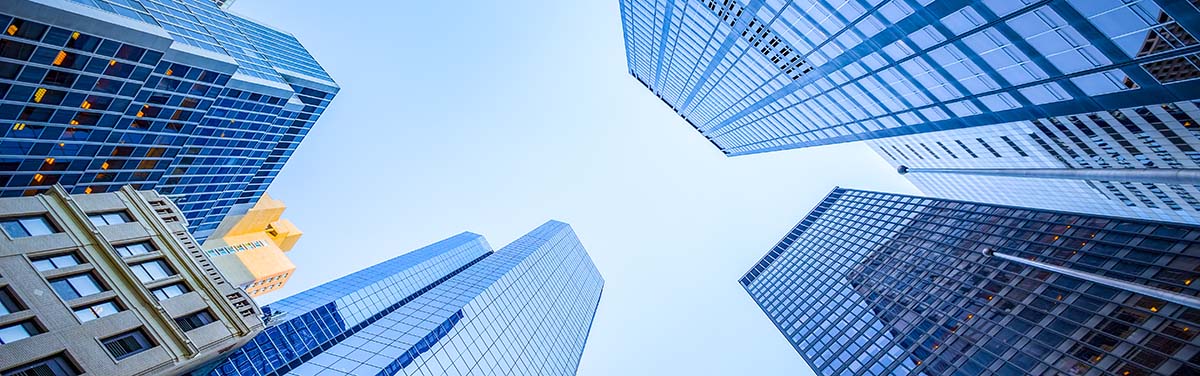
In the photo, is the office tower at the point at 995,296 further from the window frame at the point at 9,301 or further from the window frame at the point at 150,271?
the window frame at the point at 9,301

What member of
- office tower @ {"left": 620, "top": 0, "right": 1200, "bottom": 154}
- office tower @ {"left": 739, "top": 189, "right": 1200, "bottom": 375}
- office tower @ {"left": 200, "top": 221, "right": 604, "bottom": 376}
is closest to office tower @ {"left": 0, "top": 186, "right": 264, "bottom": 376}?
office tower @ {"left": 200, "top": 221, "right": 604, "bottom": 376}

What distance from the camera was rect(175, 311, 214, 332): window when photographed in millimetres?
25297

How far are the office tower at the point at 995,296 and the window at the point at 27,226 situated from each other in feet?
210

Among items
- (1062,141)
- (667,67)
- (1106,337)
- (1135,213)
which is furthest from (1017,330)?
(667,67)

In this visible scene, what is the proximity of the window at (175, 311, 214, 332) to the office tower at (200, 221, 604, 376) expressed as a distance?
39.9ft

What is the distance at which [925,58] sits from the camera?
1582 inches

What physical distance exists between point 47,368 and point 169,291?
263 inches

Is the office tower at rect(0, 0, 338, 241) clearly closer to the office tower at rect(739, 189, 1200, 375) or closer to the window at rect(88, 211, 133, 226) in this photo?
the window at rect(88, 211, 133, 226)

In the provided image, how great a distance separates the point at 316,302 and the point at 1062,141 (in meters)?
85.5

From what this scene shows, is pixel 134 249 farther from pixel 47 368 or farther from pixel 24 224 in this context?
pixel 47 368

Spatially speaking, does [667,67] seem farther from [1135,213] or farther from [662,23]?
[1135,213]

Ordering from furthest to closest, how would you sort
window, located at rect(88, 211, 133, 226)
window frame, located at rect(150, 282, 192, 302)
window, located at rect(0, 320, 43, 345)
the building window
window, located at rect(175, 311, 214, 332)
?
window, located at rect(175, 311, 214, 332)
window, located at rect(88, 211, 133, 226)
window frame, located at rect(150, 282, 192, 302)
window, located at rect(0, 320, 43, 345)
the building window

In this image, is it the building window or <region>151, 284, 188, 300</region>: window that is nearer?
the building window

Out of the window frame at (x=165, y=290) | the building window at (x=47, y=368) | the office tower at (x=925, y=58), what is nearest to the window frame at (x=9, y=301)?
the building window at (x=47, y=368)
